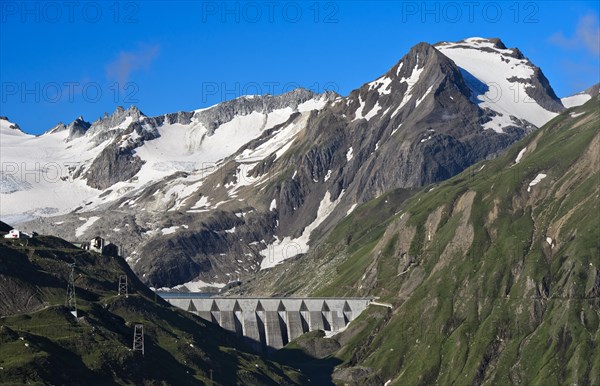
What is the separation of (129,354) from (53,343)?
14067mm

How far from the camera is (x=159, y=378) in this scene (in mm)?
199375

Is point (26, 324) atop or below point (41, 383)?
atop

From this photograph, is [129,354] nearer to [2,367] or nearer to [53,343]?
[53,343]

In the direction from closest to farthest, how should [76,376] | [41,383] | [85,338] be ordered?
[41,383] < [76,376] < [85,338]

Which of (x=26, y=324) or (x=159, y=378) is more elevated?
(x=26, y=324)

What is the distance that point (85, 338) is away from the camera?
196m

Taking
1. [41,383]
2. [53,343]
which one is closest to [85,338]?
[53,343]

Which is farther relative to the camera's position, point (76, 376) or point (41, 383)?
point (76, 376)

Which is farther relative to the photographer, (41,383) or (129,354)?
(129,354)

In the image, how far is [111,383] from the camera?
7367 inches

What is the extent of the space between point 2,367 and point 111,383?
22.3 meters

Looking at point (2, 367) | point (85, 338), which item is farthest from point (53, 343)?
point (2, 367)

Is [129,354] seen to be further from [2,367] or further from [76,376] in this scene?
[2,367]

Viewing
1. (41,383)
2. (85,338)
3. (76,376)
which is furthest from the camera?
(85,338)
